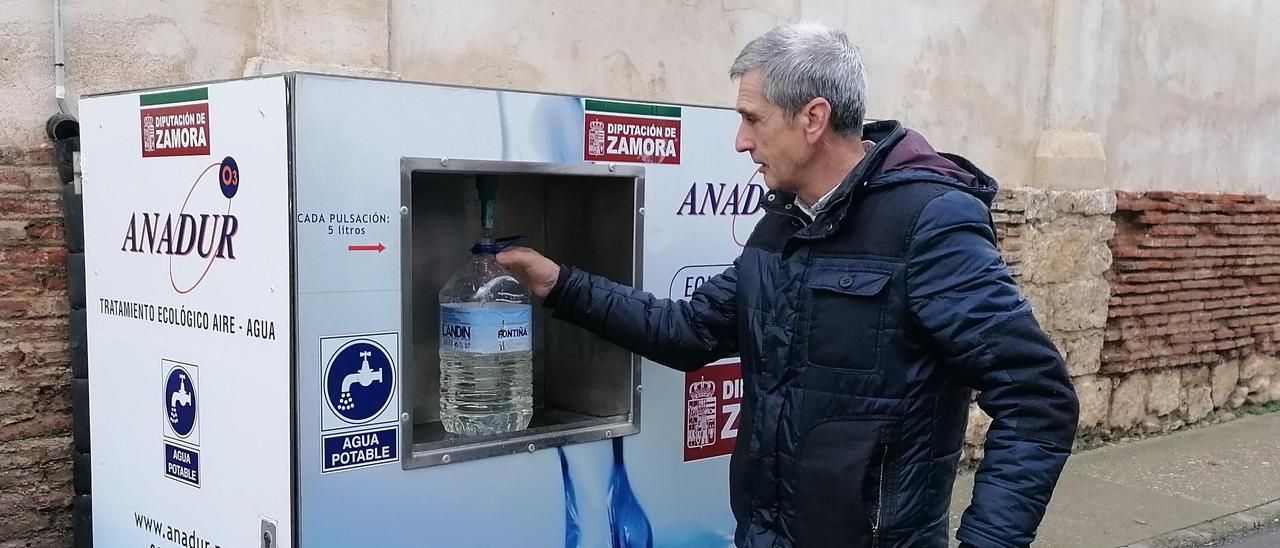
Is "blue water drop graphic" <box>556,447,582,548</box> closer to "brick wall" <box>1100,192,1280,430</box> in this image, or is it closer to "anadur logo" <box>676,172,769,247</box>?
"anadur logo" <box>676,172,769,247</box>

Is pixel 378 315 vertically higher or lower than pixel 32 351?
higher

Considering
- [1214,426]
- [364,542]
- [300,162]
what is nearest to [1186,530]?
[1214,426]

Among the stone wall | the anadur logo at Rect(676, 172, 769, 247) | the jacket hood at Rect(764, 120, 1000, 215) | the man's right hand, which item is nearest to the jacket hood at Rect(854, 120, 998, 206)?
the jacket hood at Rect(764, 120, 1000, 215)

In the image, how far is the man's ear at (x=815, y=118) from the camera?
2.13 meters

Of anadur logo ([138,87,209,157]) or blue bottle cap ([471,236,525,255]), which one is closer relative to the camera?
anadur logo ([138,87,209,157])

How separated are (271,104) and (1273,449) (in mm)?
6978

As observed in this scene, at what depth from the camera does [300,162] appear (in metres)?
1.93

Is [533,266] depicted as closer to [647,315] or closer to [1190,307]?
[647,315]

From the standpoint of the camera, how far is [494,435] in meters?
2.34

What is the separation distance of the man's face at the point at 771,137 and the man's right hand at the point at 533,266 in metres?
0.51

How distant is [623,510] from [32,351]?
1737 millimetres

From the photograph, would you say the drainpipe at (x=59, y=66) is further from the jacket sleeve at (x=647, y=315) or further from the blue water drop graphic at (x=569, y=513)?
the blue water drop graphic at (x=569, y=513)

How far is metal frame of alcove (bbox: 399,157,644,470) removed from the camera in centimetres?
212

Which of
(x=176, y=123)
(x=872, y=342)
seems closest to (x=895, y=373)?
A: (x=872, y=342)
